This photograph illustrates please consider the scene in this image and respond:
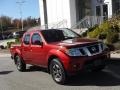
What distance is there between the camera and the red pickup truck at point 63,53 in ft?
33.0

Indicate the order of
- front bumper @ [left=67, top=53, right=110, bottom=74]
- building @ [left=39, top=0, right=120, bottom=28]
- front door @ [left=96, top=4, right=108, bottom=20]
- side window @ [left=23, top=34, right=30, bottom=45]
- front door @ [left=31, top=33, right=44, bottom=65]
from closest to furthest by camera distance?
front bumper @ [left=67, top=53, right=110, bottom=74]
front door @ [left=31, top=33, right=44, bottom=65]
side window @ [left=23, top=34, right=30, bottom=45]
front door @ [left=96, top=4, right=108, bottom=20]
building @ [left=39, top=0, right=120, bottom=28]

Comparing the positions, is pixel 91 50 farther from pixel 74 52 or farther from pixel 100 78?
pixel 100 78

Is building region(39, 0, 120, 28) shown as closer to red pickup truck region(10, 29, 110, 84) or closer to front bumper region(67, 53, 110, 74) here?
red pickup truck region(10, 29, 110, 84)

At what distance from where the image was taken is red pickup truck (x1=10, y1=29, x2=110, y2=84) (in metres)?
10.1

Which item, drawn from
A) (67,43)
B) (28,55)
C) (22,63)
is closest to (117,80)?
(67,43)

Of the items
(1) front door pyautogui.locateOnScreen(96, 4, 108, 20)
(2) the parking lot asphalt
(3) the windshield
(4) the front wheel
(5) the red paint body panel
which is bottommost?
(2) the parking lot asphalt

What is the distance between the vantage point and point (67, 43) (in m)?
10.5

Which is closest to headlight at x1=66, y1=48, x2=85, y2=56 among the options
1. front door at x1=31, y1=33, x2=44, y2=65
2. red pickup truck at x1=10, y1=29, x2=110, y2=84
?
red pickup truck at x1=10, y1=29, x2=110, y2=84

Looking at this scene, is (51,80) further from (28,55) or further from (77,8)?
(77,8)

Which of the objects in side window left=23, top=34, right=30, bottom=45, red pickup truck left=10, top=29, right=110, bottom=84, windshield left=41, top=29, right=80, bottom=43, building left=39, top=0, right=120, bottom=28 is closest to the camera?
red pickup truck left=10, top=29, right=110, bottom=84

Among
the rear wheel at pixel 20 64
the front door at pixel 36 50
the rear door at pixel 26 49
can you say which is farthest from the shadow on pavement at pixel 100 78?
the rear wheel at pixel 20 64

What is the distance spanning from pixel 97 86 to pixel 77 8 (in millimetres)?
27332

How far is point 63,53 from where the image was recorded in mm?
10172

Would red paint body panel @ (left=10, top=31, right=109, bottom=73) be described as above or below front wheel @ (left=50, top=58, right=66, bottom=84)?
above
